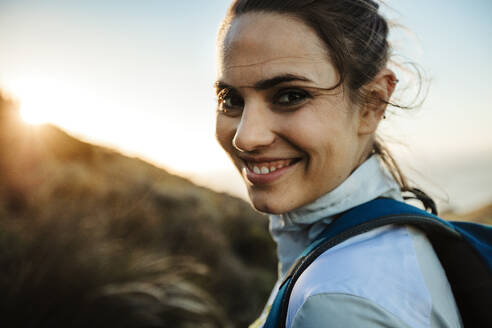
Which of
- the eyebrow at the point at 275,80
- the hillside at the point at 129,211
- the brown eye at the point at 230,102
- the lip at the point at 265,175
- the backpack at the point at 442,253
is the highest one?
the eyebrow at the point at 275,80

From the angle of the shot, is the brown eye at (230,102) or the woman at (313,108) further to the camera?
the brown eye at (230,102)

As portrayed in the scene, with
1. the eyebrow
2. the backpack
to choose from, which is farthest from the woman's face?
the backpack

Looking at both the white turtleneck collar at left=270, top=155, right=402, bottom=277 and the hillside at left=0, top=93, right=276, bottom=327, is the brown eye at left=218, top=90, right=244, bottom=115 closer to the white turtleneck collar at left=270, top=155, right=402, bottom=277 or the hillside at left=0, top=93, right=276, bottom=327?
the white turtleneck collar at left=270, top=155, right=402, bottom=277

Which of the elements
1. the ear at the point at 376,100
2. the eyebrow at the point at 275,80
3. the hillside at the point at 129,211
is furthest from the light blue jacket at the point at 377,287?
the hillside at the point at 129,211

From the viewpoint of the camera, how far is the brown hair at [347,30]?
4.16 ft

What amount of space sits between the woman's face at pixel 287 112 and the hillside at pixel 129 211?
271 centimetres

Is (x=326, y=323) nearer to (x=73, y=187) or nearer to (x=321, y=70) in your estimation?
(x=321, y=70)

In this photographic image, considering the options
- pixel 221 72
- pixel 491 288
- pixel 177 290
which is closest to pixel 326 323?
pixel 491 288

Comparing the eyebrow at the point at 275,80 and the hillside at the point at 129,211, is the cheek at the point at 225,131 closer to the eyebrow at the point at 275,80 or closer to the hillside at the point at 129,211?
the eyebrow at the point at 275,80

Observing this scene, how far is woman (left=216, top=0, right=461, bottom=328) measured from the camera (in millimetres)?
1225

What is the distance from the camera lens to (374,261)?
36.1 inches

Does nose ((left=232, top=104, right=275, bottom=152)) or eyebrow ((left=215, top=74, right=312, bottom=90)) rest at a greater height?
eyebrow ((left=215, top=74, right=312, bottom=90))

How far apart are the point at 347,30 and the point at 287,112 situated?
44cm

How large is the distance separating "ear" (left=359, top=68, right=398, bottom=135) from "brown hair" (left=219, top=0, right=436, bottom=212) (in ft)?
0.06
